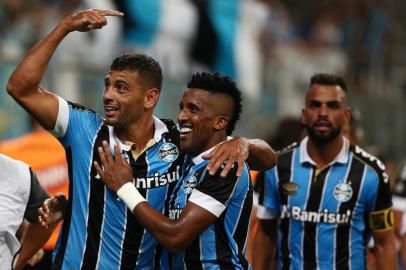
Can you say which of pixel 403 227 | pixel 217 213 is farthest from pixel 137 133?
pixel 403 227

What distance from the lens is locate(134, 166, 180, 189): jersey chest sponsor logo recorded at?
4363 mm

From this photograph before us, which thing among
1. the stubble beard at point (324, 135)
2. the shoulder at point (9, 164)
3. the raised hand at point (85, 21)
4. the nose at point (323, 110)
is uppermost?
the raised hand at point (85, 21)

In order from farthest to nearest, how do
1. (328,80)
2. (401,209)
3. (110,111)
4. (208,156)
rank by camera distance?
(401,209) < (328,80) < (110,111) < (208,156)

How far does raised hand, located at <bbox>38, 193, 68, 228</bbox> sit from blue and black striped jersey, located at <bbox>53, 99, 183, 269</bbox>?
9 centimetres

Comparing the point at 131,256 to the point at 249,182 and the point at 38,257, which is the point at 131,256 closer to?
the point at 249,182

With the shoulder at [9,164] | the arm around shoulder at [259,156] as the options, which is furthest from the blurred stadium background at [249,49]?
the shoulder at [9,164]

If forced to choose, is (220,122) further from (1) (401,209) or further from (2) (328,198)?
(1) (401,209)

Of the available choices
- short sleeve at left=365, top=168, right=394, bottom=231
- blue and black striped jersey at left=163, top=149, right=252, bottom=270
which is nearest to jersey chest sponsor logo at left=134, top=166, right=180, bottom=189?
blue and black striped jersey at left=163, top=149, right=252, bottom=270

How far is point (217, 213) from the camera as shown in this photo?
411 cm

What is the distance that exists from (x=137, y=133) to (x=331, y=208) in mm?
1429

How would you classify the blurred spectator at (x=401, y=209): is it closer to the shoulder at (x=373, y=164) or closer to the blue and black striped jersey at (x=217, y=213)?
the shoulder at (x=373, y=164)

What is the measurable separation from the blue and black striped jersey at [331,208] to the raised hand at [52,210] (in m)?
1.46

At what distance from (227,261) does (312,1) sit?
71.8 ft

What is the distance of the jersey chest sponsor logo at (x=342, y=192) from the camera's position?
539cm
